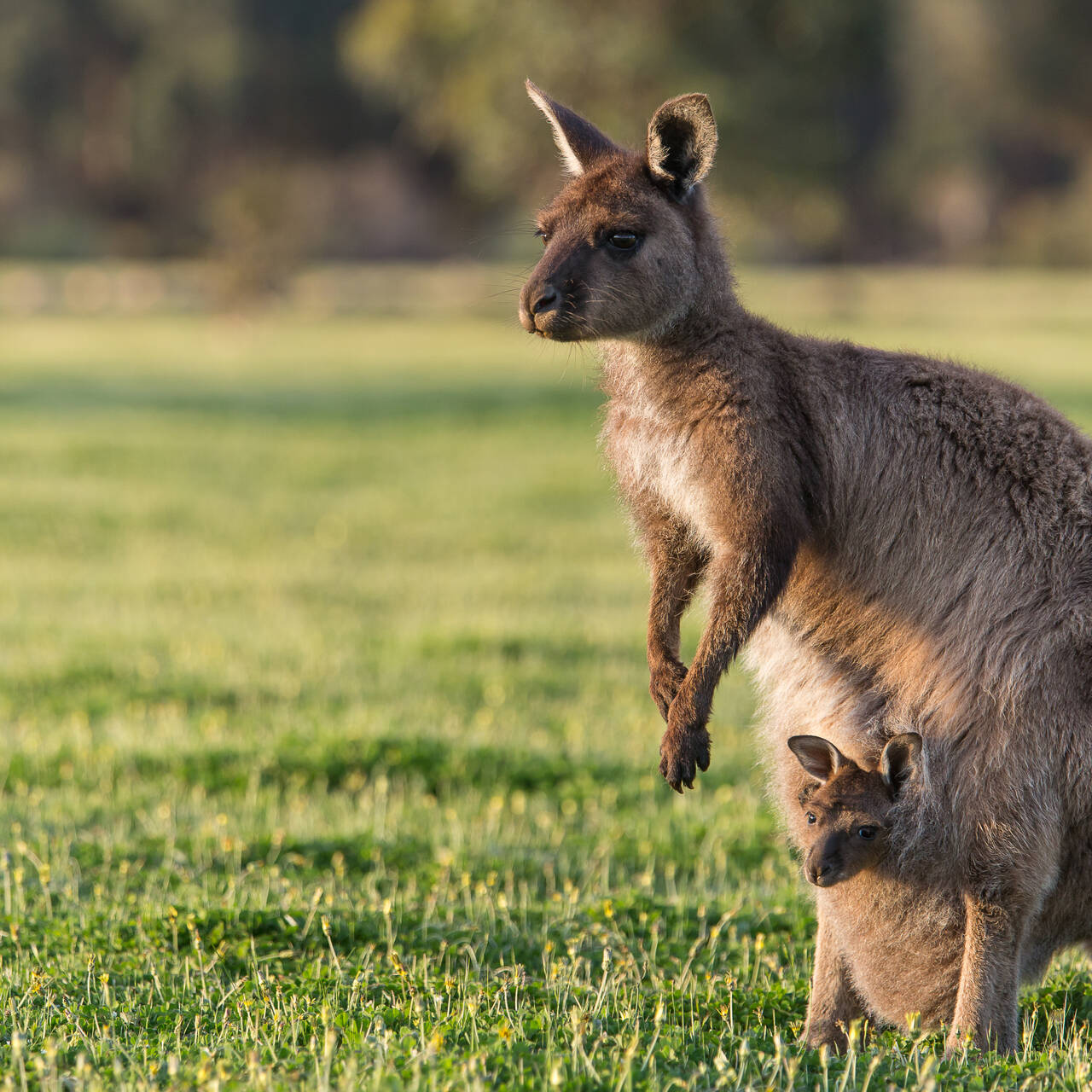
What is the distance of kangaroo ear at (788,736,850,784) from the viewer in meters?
4.24

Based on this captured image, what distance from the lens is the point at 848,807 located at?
4148 mm

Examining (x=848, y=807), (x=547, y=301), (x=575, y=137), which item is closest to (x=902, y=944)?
(x=848, y=807)

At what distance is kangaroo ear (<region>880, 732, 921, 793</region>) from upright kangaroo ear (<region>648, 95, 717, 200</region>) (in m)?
1.64

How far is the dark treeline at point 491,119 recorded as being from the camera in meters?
28.4

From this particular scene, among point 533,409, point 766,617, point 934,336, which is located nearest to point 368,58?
point 533,409

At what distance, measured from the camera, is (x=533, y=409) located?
26.3 metres

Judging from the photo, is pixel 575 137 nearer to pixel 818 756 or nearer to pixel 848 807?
pixel 818 756

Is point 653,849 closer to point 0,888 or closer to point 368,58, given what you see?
point 0,888

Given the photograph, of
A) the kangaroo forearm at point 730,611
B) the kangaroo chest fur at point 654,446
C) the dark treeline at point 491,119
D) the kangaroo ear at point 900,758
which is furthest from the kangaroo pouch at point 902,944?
the dark treeline at point 491,119

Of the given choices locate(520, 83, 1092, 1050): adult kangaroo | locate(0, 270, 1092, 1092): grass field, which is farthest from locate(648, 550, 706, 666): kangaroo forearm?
locate(0, 270, 1092, 1092): grass field

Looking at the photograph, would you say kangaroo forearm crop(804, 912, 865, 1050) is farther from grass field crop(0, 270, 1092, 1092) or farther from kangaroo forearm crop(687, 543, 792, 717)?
kangaroo forearm crop(687, 543, 792, 717)

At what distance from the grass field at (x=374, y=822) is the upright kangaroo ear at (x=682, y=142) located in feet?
2.25

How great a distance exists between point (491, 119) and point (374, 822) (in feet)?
88.7

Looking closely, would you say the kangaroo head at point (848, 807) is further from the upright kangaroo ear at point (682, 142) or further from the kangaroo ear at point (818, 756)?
the upright kangaroo ear at point (682, 142)
